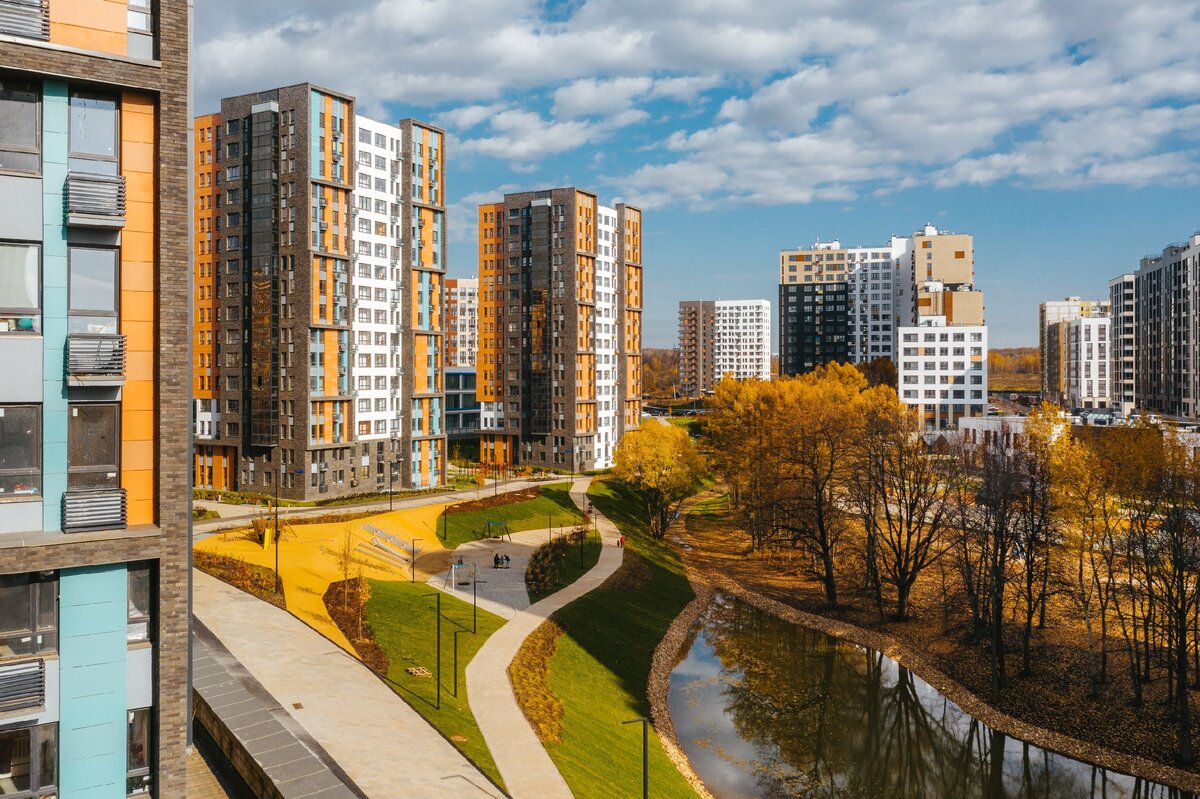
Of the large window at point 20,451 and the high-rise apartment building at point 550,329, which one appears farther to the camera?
the high-rise apartment building at point 550,329

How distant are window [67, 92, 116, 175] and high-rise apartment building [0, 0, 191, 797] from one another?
0.9 inches

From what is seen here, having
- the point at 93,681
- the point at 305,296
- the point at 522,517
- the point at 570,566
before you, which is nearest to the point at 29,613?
the point at 93,681

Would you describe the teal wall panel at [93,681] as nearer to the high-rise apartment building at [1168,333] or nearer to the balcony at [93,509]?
the balcony at [93,509]

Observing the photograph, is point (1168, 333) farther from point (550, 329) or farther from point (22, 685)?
point (22, 685)

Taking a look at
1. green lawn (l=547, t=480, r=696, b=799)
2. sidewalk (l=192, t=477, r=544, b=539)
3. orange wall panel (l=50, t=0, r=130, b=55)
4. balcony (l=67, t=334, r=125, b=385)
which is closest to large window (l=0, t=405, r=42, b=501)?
balcony (l=67, t=334, r=125, b=385)

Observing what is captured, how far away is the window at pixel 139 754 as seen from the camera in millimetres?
13539

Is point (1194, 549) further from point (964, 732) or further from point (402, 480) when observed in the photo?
point (402, 480)

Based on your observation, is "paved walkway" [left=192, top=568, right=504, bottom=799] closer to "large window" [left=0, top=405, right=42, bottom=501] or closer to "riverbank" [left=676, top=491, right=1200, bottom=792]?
"large window" [left=0, top=405, right=42, bottom=501]

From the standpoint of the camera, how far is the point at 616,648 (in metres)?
43.4

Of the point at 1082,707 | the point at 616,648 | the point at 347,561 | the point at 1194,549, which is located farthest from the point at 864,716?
the point at 347,561

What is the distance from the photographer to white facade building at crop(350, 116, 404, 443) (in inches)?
2936

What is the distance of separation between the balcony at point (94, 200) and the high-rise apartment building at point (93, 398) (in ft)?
0.08

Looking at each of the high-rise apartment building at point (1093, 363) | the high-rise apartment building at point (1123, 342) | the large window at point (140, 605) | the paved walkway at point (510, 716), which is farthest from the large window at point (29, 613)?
the high-rise apartment building at point (1093, 363)

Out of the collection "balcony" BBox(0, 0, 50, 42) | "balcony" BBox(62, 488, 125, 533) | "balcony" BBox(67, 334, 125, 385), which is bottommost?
"balcony" BBox(62, 488, 125, 533)
